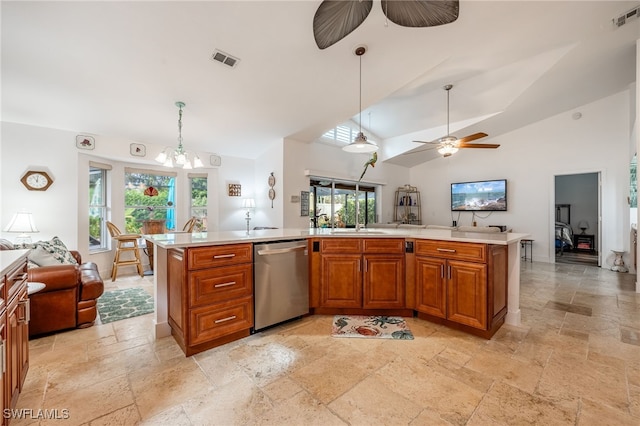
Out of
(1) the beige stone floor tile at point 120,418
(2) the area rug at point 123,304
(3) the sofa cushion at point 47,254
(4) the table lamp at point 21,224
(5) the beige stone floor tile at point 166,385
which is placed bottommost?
(2) the area rug at point 123,304

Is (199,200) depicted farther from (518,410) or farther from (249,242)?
(518,410)

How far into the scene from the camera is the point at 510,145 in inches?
258

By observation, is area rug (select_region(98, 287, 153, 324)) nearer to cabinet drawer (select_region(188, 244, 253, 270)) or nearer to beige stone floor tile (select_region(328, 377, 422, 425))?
cabinet drawer (select_region(188, 244, 253, 270))

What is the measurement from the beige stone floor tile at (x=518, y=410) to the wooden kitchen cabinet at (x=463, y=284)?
712 mm

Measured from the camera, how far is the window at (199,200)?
5465 mm

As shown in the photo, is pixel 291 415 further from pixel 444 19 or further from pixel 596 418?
pixel 444 19

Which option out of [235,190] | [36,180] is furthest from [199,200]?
[36,180]

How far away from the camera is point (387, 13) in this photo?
1.86 meters

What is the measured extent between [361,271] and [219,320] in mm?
1410

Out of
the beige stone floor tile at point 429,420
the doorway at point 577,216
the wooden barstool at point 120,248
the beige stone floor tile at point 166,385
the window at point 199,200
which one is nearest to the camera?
the beige stone floor tile at point 429,420

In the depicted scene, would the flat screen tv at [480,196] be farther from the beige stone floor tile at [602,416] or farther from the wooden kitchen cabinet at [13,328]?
the wooden kitchen cabinet at [13,328]

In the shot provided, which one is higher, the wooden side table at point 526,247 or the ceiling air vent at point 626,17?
the ceiling air vent at point 626,17

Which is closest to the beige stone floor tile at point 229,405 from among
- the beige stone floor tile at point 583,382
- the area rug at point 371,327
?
the area rug at point 371,327

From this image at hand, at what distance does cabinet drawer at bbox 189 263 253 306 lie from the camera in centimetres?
203
